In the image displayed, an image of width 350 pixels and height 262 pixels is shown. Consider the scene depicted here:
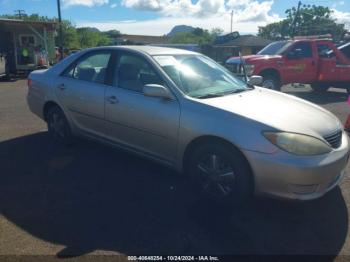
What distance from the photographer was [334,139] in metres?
3.71

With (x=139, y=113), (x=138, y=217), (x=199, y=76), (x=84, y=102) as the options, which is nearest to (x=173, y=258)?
(x=138, y=217)

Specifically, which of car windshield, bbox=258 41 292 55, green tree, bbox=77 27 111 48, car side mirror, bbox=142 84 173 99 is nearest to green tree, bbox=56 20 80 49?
green tree, bbox=77 27 111 48

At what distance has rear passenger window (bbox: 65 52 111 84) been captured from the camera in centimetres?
496

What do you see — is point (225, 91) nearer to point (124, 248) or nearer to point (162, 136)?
point (162, 136)

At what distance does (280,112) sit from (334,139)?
0.59 m

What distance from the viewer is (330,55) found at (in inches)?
479

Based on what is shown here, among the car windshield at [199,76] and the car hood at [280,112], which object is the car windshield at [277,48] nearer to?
the car windshield at [199,76]

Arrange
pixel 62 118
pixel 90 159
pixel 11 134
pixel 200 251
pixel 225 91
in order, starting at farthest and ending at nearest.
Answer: pixel 11 134 → pixel 62 118 → pixel 90 159 → pixel 225 91 → pixel 200 251

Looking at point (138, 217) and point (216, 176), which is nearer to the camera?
point (138, 217)

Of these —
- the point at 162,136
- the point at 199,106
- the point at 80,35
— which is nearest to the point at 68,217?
the point at 162,136

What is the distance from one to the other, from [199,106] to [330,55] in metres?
9.85

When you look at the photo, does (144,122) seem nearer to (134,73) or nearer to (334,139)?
(134,73)

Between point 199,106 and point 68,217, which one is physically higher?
point 199,106

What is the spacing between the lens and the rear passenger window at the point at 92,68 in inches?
195
